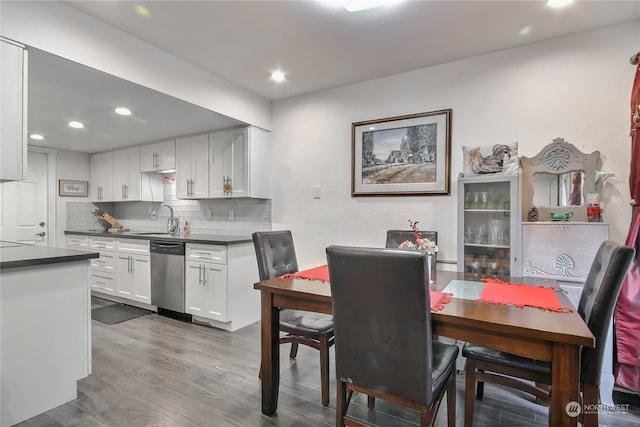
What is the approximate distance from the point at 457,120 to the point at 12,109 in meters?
3.09

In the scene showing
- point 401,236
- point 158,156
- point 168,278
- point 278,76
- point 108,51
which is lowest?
point 168,278

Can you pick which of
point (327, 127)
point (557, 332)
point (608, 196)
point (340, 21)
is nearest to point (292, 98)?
point (327, 127)

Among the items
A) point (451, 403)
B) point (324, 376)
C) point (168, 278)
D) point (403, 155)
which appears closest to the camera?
point (451, 403)

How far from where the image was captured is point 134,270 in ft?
12.3

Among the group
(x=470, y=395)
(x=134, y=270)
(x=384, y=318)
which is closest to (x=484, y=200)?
(x=470, y=395)

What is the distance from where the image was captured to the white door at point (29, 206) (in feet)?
14.0

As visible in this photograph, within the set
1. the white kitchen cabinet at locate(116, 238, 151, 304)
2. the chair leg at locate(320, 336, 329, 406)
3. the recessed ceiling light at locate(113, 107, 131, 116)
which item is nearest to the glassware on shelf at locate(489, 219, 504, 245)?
the chair leg at locate(320, 336, 329, 406)

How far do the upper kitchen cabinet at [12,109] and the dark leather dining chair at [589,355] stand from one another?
2.73 m

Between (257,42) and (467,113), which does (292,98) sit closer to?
(257,42)

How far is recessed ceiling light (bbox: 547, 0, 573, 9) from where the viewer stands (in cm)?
194

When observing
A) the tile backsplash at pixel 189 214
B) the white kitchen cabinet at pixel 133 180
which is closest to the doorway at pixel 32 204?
the tile backsplash at pixel 189 214

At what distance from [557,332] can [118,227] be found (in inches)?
211

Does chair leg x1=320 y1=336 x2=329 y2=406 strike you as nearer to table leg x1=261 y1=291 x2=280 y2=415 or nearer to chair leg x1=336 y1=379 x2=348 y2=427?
table leg x1=261 y1=291 x2=280 y2=415

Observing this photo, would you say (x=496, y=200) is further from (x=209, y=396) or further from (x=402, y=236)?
(x=209, y=396)
